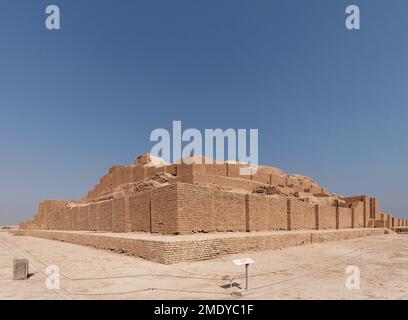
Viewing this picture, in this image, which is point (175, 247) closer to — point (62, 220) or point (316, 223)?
point (316, 223)

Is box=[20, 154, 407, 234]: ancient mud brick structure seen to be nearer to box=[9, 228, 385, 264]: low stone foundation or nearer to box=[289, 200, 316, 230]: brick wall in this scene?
box=[289, 200, 316, 230]: brick wall

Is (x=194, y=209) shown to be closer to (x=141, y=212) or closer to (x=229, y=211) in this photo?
(x=229, y=211)

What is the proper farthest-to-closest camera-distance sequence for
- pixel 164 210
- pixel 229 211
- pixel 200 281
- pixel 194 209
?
pixel 229 211, pixel 164 210, pixel 194 209, pixel 200 281

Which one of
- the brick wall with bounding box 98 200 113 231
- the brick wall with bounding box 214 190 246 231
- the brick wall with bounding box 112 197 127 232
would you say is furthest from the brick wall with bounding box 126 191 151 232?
the brick wall with bounding box 98 200 113 231

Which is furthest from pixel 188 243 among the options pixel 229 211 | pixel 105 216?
pixel 105 216

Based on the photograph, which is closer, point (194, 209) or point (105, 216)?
point (194, 209)

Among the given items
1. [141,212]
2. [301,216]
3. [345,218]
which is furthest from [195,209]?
[345,218]

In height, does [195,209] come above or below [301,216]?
above

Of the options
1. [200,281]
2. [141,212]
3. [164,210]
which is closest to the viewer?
[200,281]

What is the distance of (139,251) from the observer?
1016 cm

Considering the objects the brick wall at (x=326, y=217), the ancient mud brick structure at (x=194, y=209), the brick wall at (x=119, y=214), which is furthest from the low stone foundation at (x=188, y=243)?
the brick wall at (x=326, y=217)

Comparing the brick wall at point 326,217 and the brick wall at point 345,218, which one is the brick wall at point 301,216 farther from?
the brick wall at point 345,218

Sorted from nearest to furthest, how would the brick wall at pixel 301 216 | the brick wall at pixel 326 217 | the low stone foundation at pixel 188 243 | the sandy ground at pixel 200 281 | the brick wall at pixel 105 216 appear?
the sandy ground at pixel 200 281, the low stone foundation at pixel 188 243, the brick wall at pixel 105 216, the brick wall at pixel 301 216, the brick wall at pixel 326 217

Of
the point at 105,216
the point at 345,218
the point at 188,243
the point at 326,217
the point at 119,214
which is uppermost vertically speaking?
the point at 188,243
